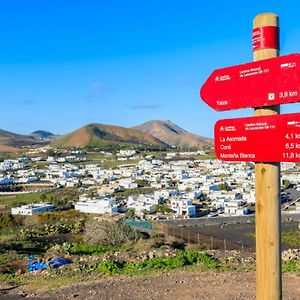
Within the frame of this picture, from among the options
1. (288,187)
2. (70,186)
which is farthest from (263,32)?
(70,186)

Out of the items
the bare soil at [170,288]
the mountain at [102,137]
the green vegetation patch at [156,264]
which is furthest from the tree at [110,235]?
the mountain at [102,137]

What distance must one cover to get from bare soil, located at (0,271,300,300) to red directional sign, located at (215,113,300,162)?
4.48 metres

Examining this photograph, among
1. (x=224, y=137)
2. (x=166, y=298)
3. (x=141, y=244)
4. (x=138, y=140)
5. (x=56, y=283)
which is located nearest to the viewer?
(x=224, y=137)

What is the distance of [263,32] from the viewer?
2.54 m

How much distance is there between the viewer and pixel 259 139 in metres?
2.55

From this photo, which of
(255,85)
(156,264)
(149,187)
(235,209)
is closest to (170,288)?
(156,264)

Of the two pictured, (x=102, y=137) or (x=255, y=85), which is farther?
(x=102, y=137)

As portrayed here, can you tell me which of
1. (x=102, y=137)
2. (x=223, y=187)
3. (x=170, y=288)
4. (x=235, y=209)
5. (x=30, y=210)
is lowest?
(x=235, y=209)

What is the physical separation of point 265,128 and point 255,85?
259mm

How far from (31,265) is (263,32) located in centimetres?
861

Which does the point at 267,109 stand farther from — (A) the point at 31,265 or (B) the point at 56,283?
(A) the point at 31,265

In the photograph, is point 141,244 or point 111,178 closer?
point 141,244

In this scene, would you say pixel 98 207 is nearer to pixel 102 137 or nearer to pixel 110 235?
pixel 110 235

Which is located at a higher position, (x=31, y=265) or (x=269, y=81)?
(x=269, y=81)
